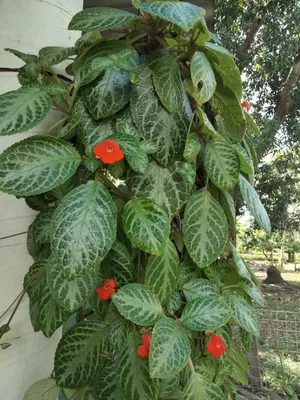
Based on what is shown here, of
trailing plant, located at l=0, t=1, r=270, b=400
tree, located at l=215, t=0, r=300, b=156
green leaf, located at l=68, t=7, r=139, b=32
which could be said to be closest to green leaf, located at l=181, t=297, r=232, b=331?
trailing plant, located at l=0, t=1, r=270, b=400

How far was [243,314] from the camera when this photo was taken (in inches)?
20.7

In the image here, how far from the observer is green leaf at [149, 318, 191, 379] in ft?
1.30

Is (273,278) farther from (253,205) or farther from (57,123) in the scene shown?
(57,123)

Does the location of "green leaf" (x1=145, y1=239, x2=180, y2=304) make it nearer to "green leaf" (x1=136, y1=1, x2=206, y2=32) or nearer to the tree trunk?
"green leaf" (x1=136, y1=1, x2=206, y2=32)

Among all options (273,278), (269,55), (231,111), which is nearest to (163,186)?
(231,111)

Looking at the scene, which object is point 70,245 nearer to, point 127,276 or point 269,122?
point 127,276

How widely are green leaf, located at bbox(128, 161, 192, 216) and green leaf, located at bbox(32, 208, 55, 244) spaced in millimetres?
116

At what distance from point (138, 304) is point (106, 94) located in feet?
0.79

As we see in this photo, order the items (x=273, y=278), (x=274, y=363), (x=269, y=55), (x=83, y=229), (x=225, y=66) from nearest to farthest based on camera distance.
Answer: (x=83, y=229), (x=225, y=66), (x=274, y=363), (x=269, y=55), (x=273, y=278)

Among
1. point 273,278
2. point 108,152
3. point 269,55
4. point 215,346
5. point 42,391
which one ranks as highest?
point 269,55

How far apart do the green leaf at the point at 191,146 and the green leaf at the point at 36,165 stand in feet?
0.40

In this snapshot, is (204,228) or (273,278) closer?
(204,228)

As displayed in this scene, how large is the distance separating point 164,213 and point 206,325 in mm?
129

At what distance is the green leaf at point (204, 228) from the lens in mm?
473
